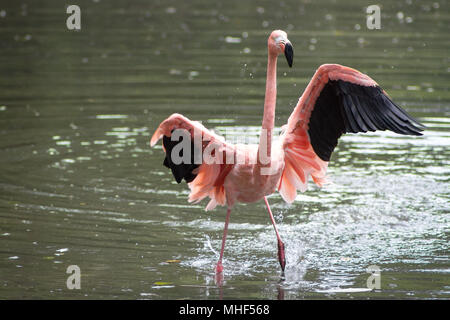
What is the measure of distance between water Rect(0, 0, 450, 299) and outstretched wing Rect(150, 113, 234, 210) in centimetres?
56

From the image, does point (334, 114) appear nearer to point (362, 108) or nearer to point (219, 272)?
point (362, 108)

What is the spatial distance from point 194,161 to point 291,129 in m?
0.97

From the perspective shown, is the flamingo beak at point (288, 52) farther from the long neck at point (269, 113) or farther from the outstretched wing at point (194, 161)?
the outstretched wing at point (194, 161)

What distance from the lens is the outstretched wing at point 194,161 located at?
675 cm

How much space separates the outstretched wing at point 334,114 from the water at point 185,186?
38.9 inches

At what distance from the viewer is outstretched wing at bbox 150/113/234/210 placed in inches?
266

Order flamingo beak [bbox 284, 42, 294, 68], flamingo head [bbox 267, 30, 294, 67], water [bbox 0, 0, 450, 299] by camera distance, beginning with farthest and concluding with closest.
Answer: water [bbox 0, 0, 450, 299] < flamingo head [bbox 267, 30, 294, 67] < flamingo beak [bbox 284, 42, 294, 68]

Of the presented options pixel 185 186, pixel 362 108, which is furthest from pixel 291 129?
pixel 185 186

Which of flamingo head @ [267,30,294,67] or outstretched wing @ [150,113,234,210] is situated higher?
flamingo head @ [267,30,294,67]

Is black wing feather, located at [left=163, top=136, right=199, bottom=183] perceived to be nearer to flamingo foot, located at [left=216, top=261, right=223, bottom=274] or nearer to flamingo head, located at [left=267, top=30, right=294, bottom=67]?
flamingo foot, located at [left=216, top=261, right=223, bottom=274]

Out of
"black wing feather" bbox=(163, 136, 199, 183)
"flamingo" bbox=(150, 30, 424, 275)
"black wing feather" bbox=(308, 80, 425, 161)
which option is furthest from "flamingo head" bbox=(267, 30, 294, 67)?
"black wing feather" bbox=(163, 136, 199, 183)

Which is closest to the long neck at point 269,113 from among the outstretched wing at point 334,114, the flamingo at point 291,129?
the flamingo at point 291,129
